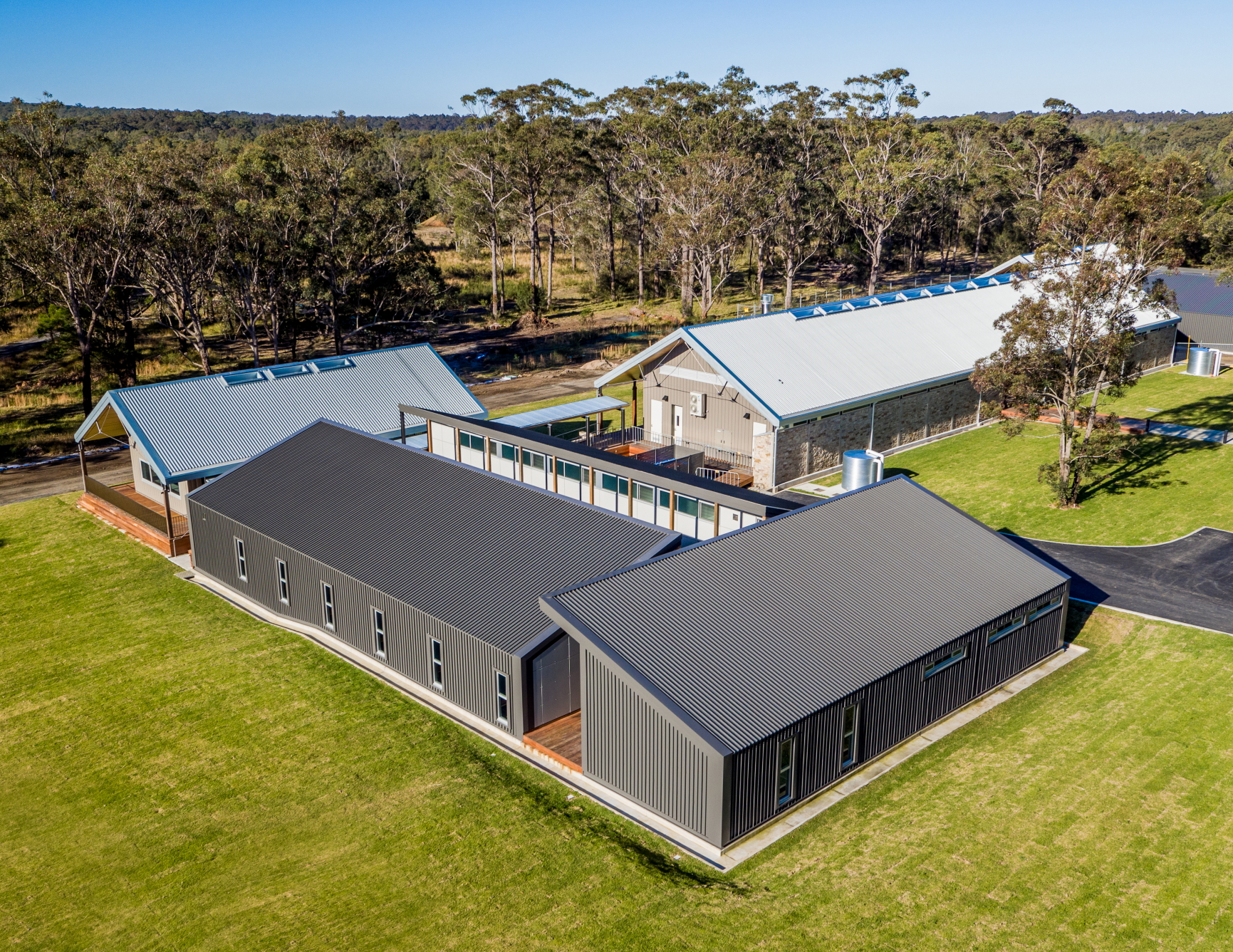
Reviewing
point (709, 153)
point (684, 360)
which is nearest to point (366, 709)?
point (684, 360)

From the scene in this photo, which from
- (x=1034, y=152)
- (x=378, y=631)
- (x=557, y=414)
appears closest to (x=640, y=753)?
(x=378, y=631)

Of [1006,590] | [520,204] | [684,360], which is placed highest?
[520,204]

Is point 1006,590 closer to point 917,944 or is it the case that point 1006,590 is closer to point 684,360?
point 917,944

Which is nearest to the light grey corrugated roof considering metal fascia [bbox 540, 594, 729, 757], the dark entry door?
the dark entry door

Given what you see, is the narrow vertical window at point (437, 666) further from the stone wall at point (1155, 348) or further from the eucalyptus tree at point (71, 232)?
the stone wall at point (1155, 348)

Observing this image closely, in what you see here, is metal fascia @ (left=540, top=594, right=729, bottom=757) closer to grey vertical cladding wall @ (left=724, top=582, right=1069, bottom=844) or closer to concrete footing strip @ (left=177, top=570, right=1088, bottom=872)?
grey vertical cladding wall @ (left=724, top=582, right=1069, bottom=844)

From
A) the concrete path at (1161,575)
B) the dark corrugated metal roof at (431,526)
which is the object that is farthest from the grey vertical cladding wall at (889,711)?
the dark corrugated metal roof at (431,526)
